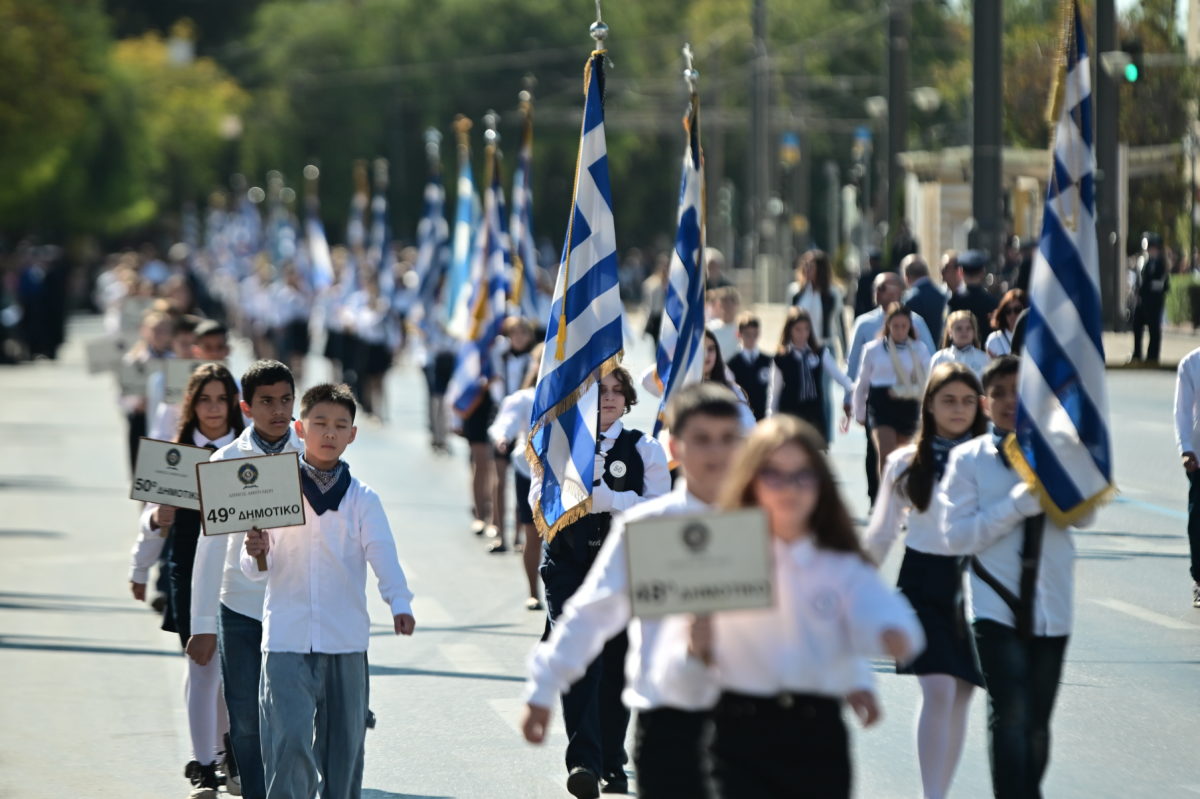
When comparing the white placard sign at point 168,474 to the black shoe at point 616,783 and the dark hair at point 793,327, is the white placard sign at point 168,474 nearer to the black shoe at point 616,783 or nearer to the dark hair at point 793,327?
the black shoe at point 616,783

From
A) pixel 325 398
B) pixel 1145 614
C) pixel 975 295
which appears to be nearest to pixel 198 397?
pixel 325 398

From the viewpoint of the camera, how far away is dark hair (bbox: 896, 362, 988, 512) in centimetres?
755

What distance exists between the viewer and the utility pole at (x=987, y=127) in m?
25.0

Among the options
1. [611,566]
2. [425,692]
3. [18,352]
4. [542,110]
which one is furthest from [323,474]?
[542,110]

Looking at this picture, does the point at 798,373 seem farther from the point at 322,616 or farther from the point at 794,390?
the point at 322,616

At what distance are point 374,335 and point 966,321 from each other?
47.9 ft

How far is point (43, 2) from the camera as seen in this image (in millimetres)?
52750

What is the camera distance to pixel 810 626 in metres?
5.22

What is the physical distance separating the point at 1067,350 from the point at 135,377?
9347 mm

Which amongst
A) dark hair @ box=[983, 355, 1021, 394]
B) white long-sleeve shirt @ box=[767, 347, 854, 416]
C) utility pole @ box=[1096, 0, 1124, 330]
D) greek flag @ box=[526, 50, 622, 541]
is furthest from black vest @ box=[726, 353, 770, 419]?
utility pole @ box=[1096, 0, 1124, 330]

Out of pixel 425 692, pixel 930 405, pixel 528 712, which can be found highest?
pixel 930 405

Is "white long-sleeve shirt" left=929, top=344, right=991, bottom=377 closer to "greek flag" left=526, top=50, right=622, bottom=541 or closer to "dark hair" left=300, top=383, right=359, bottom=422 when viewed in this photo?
"greek flag" left=526, top=50, right=622, bottom=541

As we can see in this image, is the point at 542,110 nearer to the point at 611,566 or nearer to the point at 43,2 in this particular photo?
the point at 43,2

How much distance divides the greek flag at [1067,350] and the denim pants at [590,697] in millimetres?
1927
